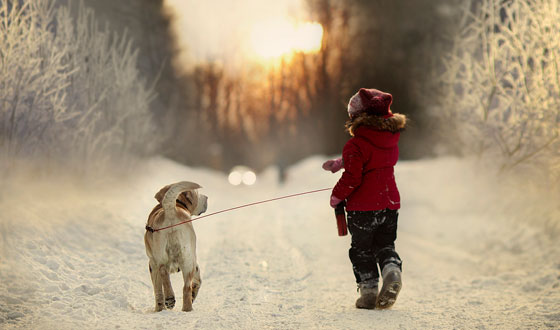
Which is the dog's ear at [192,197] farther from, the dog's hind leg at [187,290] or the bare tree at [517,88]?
the bare tree at [517,88]

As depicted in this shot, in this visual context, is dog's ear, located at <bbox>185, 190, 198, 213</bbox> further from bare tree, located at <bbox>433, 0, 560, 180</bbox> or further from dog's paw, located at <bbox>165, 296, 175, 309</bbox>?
bare tree, located at <bbox>433, 0, 560, 180</bbox>

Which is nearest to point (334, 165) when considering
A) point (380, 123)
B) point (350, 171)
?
point (350, 171)

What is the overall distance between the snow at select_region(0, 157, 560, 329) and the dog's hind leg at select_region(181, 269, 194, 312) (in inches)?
2.6

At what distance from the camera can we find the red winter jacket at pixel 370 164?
119 inches

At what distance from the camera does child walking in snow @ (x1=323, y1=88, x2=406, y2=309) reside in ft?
9.92

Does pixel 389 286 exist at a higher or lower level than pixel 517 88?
lower

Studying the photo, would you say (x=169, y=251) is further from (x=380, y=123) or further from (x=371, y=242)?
(x=380, y=123)

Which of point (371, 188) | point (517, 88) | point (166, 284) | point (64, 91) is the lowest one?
point (166, 284)

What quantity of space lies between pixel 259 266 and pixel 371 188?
1.87 m

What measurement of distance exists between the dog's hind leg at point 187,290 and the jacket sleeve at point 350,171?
3.90ft

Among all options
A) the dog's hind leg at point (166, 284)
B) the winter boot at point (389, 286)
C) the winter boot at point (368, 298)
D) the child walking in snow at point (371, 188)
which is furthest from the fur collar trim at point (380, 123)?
the dog's hind leg at point (166, 284)

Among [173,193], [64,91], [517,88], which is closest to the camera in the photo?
[173,193]

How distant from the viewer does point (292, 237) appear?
6.10m

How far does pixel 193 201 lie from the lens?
2.84 metres
